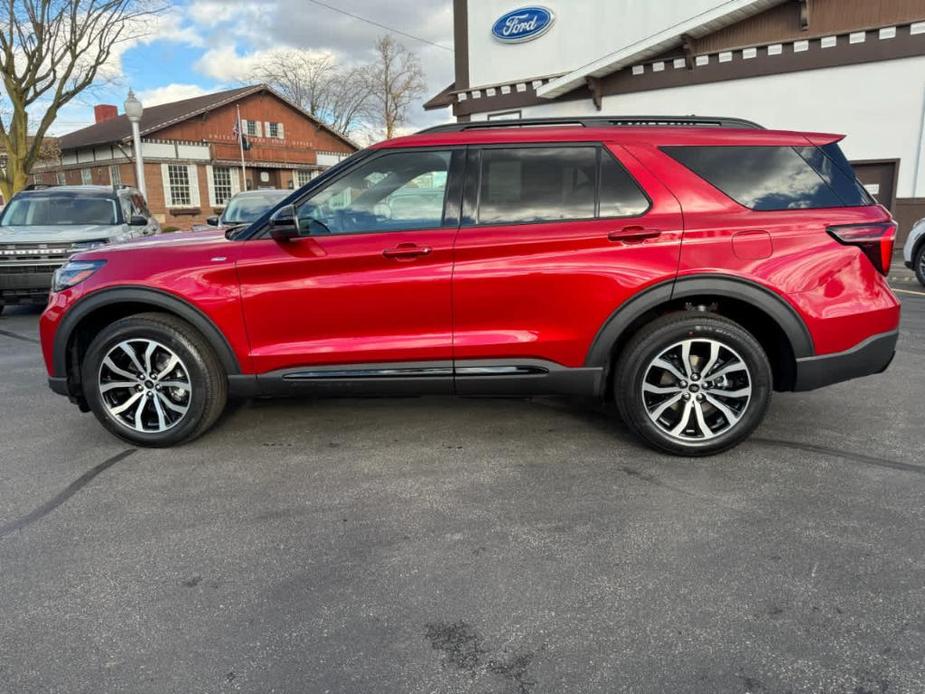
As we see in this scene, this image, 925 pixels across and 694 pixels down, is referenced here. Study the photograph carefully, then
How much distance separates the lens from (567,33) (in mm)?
16781

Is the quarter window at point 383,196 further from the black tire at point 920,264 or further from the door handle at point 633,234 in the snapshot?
the black tire at point 920,264

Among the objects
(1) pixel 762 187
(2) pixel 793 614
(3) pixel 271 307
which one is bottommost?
(2) pixel 793 614

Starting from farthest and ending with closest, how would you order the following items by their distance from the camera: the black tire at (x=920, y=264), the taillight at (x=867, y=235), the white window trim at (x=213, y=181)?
the white window trim at (x=213, y=181)
the black tire at (x=920, y=264)
the taillight at (x=867, y=235)

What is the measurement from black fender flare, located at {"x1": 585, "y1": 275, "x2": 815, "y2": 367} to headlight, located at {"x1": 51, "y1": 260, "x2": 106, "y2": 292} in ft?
9.83

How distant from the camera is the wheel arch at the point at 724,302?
3.61 metres

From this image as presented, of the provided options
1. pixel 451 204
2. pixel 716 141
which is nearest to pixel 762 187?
pixel 716 141

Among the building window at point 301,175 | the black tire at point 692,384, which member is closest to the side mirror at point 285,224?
the black tire at point 692,384

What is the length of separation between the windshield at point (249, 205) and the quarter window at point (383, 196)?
267 inches

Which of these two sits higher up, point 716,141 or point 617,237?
point 716,141

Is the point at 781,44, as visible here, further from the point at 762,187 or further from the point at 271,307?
the point at 271,307

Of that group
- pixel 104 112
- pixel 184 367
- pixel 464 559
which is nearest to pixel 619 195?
pixel 464 559

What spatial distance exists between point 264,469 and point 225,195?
119 feet

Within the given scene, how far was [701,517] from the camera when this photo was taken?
3.10 m

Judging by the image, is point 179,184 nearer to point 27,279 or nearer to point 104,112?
point 104,112
